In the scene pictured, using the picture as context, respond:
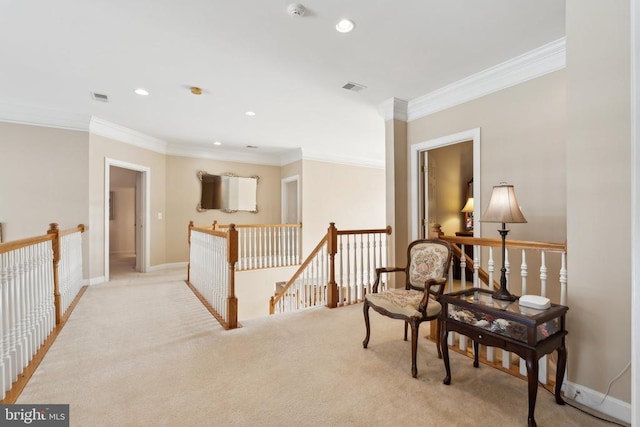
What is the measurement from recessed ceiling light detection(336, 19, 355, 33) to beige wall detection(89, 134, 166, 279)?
4.49m

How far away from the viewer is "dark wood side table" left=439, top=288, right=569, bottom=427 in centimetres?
163

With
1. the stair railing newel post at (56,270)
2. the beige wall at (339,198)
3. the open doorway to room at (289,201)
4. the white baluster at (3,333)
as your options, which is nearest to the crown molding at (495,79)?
the beige wall at (339,198)

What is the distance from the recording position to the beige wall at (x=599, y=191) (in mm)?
1673

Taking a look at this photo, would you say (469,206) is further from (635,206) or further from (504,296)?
(635,206)

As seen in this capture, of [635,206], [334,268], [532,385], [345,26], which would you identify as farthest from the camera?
[334,268]

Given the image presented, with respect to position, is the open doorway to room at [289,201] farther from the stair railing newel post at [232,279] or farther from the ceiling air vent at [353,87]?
the stair railing newel post at [232,279]

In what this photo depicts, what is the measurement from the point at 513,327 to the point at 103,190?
596 centimetres

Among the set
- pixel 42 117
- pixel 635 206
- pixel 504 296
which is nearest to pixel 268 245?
pixel 42 117

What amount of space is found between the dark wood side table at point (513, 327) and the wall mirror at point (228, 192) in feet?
18.9

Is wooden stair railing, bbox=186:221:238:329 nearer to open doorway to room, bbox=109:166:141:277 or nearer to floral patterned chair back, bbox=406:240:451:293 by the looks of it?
floral patterned chair back, bbox=406:240:451:293

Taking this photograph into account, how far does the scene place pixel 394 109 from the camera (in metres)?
4.02

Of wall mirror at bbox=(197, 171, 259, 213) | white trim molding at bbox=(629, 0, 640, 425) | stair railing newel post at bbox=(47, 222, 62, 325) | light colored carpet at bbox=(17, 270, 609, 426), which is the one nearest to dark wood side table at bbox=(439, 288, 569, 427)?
light colored carpet at bbox=(17, 270, 609, 426)

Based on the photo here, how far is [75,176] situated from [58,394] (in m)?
3.87

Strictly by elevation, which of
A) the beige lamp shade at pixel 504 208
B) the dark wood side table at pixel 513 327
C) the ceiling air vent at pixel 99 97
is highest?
the ceiling air vent at pixel 99 97
